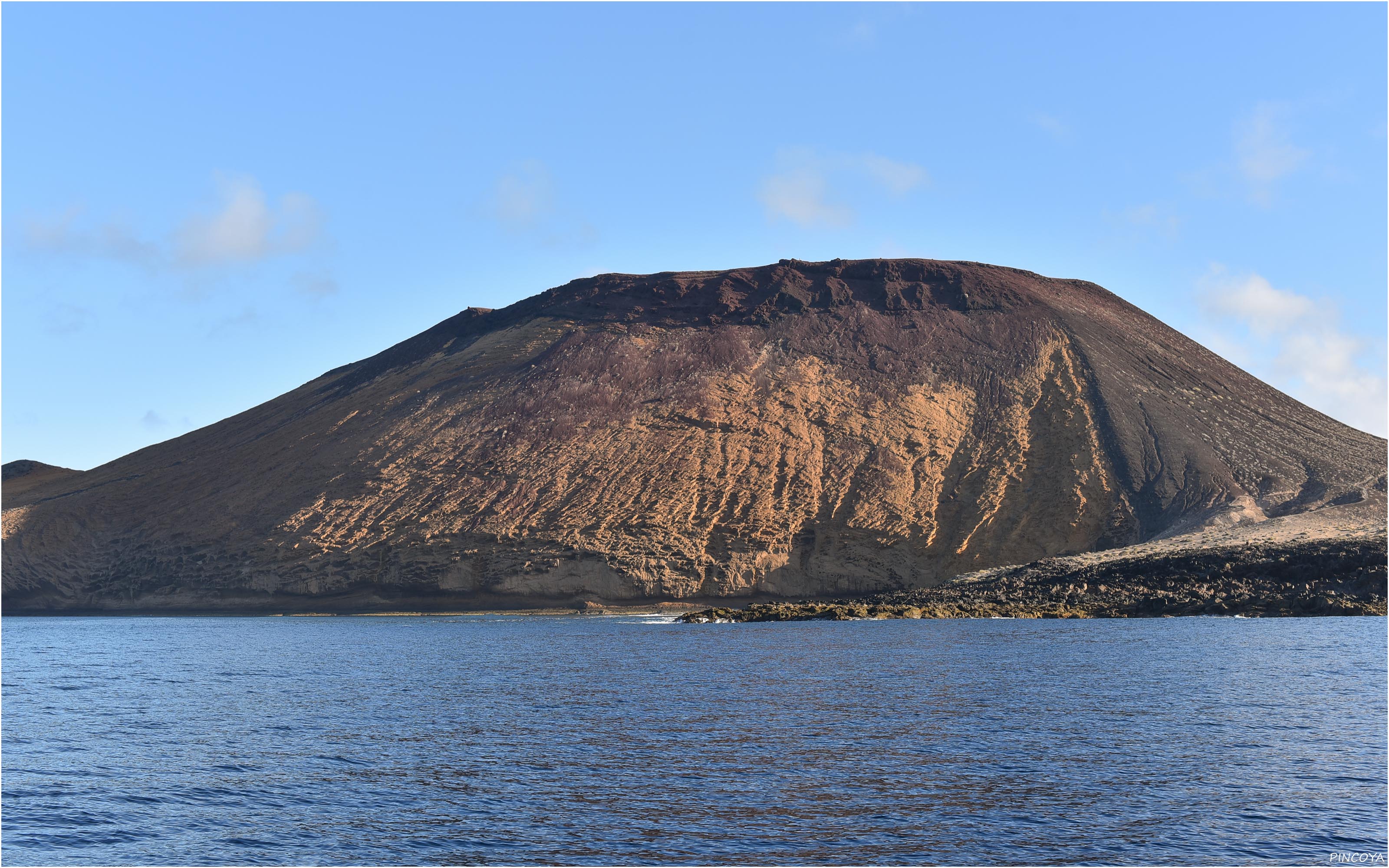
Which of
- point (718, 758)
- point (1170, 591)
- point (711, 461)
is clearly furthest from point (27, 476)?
point (718, 758)

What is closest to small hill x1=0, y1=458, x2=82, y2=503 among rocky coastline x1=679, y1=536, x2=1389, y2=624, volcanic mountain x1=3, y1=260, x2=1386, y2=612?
volcanic mountain x1=3, y1=260, x2=1386, y2=612

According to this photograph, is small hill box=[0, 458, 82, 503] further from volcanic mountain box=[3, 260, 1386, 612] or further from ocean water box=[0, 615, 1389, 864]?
ocean water box=[0, 615, 1389, 864]

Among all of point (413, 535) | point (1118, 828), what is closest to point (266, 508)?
point (413, 535)

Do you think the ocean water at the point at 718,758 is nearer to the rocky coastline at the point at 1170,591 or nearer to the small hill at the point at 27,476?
the rocky coastline at the point at 1170,591

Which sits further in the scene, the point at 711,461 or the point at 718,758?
the point at 711,461

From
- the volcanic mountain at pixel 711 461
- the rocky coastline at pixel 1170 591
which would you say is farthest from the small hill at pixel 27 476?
the rocky coastline at pixel 1170 591

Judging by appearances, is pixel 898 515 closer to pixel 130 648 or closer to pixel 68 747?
pixel 130 648

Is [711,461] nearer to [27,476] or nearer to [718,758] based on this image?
[718,758]

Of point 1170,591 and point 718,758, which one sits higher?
point 1170,591
